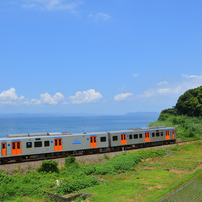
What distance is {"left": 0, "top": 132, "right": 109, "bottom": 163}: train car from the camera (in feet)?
74.0

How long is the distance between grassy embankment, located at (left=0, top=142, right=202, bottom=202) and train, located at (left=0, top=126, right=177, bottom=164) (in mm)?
3995

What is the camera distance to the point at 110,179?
17703mm

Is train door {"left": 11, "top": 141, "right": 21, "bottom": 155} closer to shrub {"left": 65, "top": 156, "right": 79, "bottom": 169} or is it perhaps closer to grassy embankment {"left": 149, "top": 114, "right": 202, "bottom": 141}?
shrub {"left": 65, "top": 156, "right": 79, "bottom": 169}

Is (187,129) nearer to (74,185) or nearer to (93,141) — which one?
(93,141)

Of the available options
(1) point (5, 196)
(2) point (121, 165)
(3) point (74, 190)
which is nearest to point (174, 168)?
(2) point (121, 165)

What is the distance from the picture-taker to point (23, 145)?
2312cm

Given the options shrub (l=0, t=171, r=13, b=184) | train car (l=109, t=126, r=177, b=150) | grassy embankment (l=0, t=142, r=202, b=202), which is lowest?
grassy embankment (l=0, t=142, r=202, b=202)

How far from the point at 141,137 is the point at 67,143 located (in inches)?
436

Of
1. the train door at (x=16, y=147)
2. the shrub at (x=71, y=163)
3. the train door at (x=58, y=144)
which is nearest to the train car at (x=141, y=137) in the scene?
the train door at (x=58, y=144)

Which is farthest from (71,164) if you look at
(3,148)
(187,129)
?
(187,129)

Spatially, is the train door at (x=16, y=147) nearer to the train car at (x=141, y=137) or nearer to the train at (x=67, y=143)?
the train at (x=67, y=143)

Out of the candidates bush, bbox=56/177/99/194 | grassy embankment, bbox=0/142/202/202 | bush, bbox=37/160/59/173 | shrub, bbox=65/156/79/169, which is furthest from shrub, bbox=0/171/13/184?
shrub, bbox=65/156/79/169

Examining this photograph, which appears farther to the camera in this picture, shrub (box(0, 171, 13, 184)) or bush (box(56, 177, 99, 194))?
shrub (box(0, 171, 13, 184))

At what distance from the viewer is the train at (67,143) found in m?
22.8
